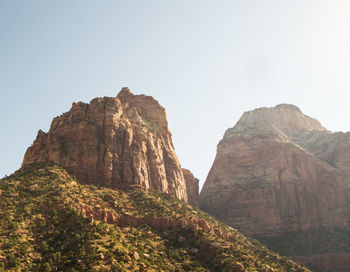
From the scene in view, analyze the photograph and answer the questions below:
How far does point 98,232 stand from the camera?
150ft

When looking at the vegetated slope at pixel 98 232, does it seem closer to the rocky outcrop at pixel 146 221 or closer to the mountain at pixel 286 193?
the rocky outcrop at pixel 146 221

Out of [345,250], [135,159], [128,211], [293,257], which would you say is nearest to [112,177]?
[135,159]

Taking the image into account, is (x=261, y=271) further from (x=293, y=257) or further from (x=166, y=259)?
(x=293, y=257)

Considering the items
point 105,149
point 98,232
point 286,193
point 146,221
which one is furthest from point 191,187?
point 98,232

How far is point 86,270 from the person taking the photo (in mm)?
37281

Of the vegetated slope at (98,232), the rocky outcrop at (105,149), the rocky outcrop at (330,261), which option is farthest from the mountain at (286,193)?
the vegetated slope at (98,232)

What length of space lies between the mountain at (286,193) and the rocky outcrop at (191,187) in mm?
7991

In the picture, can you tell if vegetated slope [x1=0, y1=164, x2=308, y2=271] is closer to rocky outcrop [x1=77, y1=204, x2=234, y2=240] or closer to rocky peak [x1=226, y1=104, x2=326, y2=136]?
rocky outcrop [x1=77, y1=204, x2=234, y2=240]

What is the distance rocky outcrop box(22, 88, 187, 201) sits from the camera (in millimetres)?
66938

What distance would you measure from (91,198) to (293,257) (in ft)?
211

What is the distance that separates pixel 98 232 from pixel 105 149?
27.5 meters

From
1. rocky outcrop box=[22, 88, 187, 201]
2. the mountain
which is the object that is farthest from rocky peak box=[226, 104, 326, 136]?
rocky outcrop box=[22, 88, 187, 201]

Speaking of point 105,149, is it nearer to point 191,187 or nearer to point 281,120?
point 191,187

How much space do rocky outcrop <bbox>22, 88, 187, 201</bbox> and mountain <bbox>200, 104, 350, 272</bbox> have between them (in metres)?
34.2
